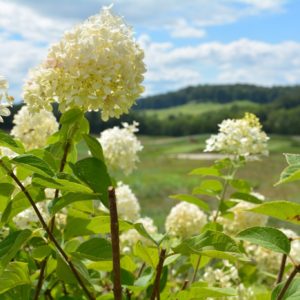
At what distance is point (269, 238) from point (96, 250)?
17.5 inches

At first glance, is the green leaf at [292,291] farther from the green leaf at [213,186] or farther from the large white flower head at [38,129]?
the large white flower head at [38,129]

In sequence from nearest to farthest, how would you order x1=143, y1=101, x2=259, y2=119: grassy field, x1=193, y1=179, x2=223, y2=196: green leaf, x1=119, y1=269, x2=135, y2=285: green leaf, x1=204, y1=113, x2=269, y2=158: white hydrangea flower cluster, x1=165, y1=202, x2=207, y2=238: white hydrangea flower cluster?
1. x1=119, y1=269, x2=135, y2=285: green leaf
2. x1=193, y1=179, x2=223, y2=196: green leaf
3. x1=204, y1=113, x2=269, y2=158: white hydrangea flower cluster
4. x1=165, y1=202, x2=207, y2=238: white hydrangea flower cluster
5. x1=143, y1=101, x2=259, y2=119: grassy field

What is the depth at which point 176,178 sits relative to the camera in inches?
1626

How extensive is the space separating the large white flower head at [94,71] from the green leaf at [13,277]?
44 cm

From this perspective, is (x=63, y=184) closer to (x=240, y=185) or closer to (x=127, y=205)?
(x=240, y=185)

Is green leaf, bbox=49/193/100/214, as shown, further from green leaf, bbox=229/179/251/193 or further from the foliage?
green leaf, bbox=229/179/251/193

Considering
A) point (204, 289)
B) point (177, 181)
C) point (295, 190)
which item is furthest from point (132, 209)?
point (177, 181)

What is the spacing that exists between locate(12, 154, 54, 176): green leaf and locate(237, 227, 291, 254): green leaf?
455 millimetres

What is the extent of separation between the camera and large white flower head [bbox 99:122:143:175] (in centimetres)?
351

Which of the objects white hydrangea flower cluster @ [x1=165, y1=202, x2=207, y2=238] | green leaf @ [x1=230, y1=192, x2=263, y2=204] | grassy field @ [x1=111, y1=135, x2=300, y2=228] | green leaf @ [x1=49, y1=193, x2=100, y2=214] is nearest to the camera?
green leaf @ [x1=49, y1=193, x2=100, y2=214]

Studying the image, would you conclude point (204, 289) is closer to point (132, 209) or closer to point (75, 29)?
point (75, 29)

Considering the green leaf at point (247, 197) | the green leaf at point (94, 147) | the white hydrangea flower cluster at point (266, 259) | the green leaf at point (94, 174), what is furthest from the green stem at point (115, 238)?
the white hydrangea flower cluster at point (266, 259)

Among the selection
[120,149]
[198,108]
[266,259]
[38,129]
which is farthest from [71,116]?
[198,108]

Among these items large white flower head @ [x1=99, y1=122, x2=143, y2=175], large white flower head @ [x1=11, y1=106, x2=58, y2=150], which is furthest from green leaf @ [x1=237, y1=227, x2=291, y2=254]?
large white flower head @ [x1=99, y1=122, x2=143, y2=175]
